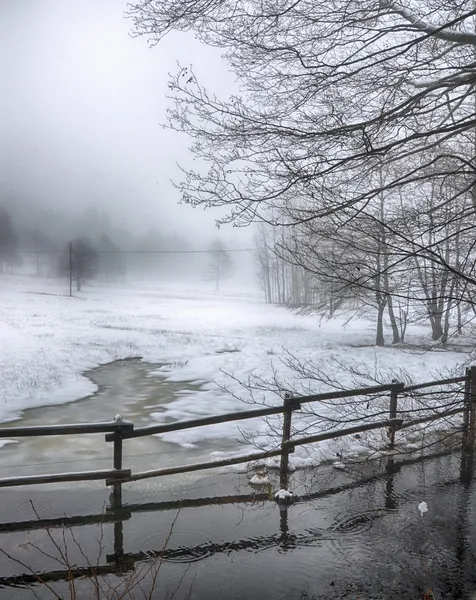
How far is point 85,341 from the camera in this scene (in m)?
25.6

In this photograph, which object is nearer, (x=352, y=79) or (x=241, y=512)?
(x=352, y=79)

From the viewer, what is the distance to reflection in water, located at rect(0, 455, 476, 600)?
4785 mm

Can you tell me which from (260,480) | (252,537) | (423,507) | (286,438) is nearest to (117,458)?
(252,537)

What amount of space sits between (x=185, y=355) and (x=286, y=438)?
15210 mm

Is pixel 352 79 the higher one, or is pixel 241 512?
pixel 352 79

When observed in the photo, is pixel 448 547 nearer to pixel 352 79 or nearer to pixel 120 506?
pixel 120 506

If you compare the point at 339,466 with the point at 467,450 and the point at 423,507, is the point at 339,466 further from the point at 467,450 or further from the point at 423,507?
the point at 467,450

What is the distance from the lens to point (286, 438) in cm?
731

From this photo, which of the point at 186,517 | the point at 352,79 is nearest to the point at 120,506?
the point at 186,517

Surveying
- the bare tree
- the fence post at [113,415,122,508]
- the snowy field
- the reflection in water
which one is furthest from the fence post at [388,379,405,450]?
the bare tree

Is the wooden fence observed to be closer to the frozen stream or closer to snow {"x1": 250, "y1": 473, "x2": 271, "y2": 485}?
snow {"x1": 250, "y1": 473, "x2": 271, "y2": 485}

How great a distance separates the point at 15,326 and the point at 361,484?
89.9 feet

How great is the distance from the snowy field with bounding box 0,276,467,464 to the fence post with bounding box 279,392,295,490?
3.24 feet

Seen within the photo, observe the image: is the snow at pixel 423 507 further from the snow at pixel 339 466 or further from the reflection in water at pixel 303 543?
the snow at pixel 339 466
